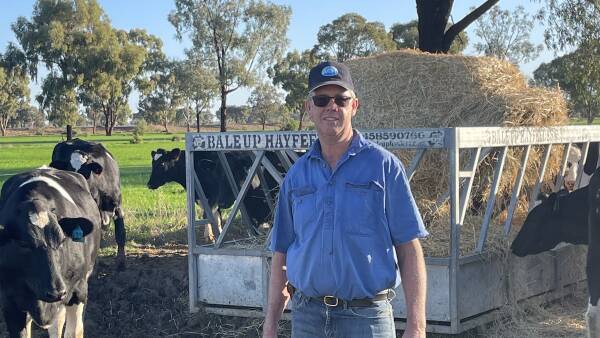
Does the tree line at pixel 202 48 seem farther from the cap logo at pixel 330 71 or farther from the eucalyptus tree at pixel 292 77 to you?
the cap logo at pixel 330 71

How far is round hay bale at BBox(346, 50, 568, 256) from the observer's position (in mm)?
8305

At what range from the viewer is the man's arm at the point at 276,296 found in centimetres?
385

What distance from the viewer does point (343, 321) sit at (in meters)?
3.57

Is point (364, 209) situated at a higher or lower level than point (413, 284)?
higher

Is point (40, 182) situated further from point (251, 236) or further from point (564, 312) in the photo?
point (564, 312)

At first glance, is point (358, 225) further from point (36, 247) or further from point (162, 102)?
point (162, 102)

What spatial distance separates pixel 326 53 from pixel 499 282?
51021 millimetres

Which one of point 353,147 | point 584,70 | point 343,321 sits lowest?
point 343,321

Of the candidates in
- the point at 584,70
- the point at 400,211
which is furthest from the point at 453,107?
the point at 584,70

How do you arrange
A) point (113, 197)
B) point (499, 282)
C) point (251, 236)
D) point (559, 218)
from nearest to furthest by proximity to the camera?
point (499, 282)
point (559, 218)
point (251, 236)
point (113, 197)

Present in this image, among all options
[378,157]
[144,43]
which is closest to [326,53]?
[144,43]

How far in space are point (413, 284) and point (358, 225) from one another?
359 millimetres

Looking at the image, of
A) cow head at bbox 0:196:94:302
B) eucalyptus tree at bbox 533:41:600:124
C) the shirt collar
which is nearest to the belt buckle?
the shirt collar

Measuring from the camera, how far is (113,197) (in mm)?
12086
